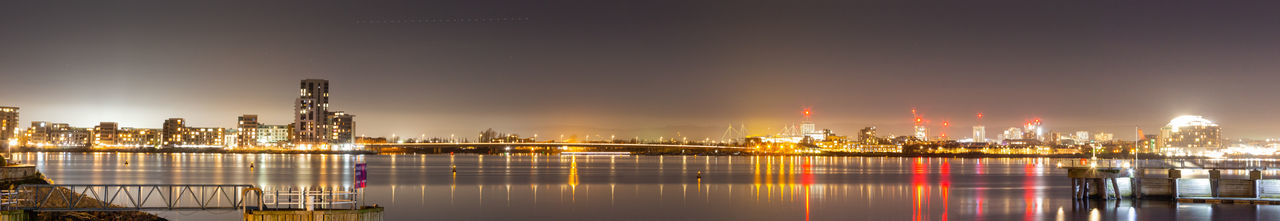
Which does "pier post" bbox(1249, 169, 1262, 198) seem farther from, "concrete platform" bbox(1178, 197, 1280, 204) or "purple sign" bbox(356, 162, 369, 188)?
"purple sign" bbox(356, 162, 369, 188)

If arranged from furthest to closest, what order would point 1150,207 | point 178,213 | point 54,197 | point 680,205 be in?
point 680,205 < point 1150,207 < point 178,213 < point 54,197

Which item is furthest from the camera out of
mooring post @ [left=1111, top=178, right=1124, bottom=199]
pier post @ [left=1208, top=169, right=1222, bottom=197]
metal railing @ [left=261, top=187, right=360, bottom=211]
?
mooring post @ [left=1111, top=178, right=1124, bottom=199]

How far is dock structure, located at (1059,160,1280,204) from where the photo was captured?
4444 cm

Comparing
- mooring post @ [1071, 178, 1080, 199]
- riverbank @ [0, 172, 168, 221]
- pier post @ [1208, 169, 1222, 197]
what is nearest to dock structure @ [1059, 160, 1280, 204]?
pier post @ [1208, 169, 1222, 197]

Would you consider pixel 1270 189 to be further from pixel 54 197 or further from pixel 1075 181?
pixel 54 197

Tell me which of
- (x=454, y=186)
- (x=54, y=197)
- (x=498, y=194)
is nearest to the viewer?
(x=54, y=197)

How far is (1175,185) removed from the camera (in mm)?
44844

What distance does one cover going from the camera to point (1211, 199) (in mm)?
45031

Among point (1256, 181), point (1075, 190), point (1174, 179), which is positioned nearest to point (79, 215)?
point (1075, 190)

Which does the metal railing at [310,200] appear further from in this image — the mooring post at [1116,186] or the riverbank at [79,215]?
the mooring post at [1116,186]

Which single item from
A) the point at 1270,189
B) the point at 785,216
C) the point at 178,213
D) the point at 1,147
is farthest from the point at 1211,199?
the point at 1,147

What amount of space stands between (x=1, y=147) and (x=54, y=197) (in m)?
23.8

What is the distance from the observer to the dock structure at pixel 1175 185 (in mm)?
44438

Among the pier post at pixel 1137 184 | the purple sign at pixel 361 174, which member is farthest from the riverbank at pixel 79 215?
the pier post at pixel 1137 184
